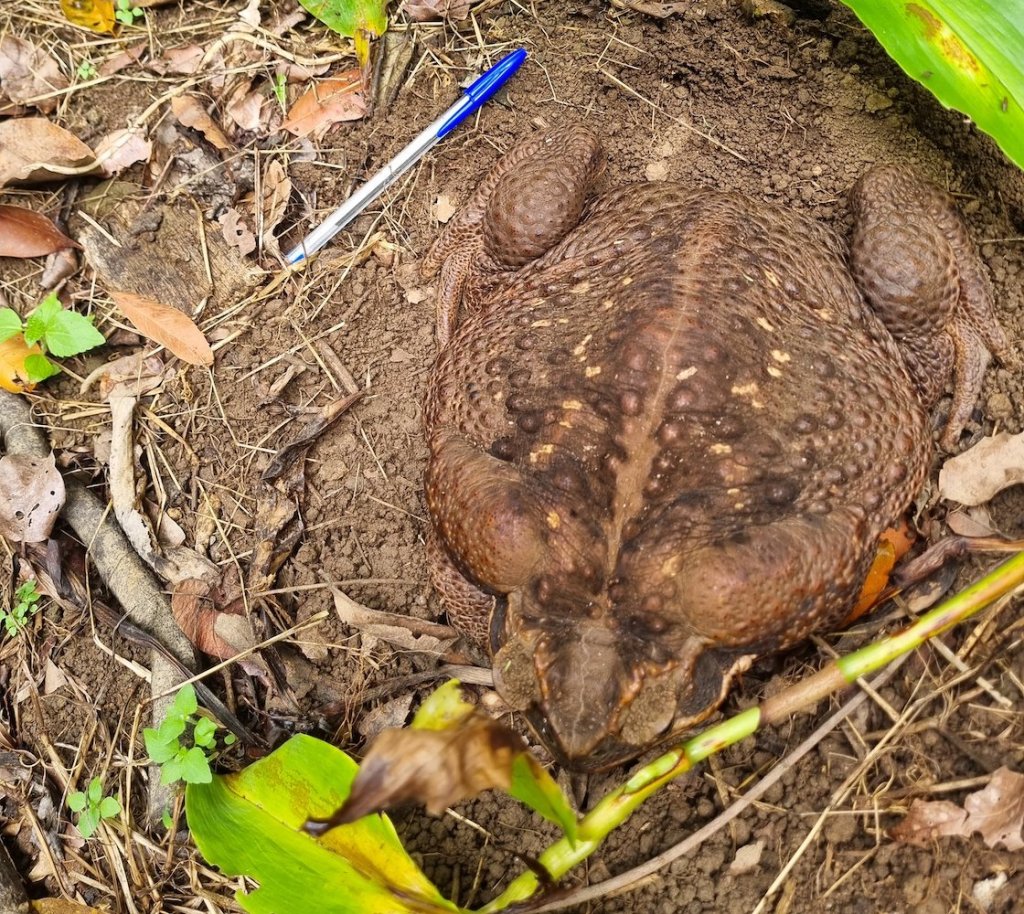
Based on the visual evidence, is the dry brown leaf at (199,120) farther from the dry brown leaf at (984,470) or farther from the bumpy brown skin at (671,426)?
the dry brown leaf at (984,470)

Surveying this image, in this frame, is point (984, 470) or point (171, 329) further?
point (171, 329)

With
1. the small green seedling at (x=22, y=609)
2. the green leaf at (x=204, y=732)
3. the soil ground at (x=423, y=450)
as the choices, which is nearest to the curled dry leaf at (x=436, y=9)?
the soil ground at (x=423, y=450)

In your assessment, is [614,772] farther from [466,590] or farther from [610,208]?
[610,208]

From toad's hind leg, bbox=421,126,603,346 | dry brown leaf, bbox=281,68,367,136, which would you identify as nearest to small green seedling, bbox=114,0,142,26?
dry brown leaf, bbox=281,68,367,136

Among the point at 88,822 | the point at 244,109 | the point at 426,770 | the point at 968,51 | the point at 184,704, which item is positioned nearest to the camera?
the point at 426,770

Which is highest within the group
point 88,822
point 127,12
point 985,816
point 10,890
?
point 985,816

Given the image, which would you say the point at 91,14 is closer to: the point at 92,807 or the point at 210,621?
the point at 210,621

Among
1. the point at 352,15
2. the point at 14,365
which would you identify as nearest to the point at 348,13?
the point at 352,15

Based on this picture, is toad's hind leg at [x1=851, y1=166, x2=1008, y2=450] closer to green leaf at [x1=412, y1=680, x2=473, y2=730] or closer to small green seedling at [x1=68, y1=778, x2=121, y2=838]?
green leaf at [x1=412, y1=680, x2=473, y2=730]
